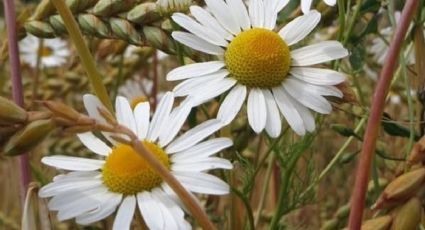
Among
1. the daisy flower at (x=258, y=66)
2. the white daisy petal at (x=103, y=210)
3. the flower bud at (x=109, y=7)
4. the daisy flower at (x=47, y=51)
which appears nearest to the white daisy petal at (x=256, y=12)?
the daisy flower at (x=258, y=66)

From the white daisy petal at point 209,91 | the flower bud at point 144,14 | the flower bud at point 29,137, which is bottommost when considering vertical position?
the white daisy petal at point 209,91

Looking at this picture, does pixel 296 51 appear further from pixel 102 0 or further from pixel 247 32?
pixel 102 0

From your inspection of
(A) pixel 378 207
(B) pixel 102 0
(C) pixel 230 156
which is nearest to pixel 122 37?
(B) pixel 102 0

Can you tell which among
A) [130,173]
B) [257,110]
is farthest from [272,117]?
[130,173]

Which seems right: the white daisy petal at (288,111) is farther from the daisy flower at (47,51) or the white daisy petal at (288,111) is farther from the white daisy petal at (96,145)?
the daisy flower at (47,51)

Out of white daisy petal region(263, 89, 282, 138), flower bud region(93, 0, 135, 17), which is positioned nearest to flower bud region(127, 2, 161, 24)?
flower bud region(93, 0, 135, 17)
